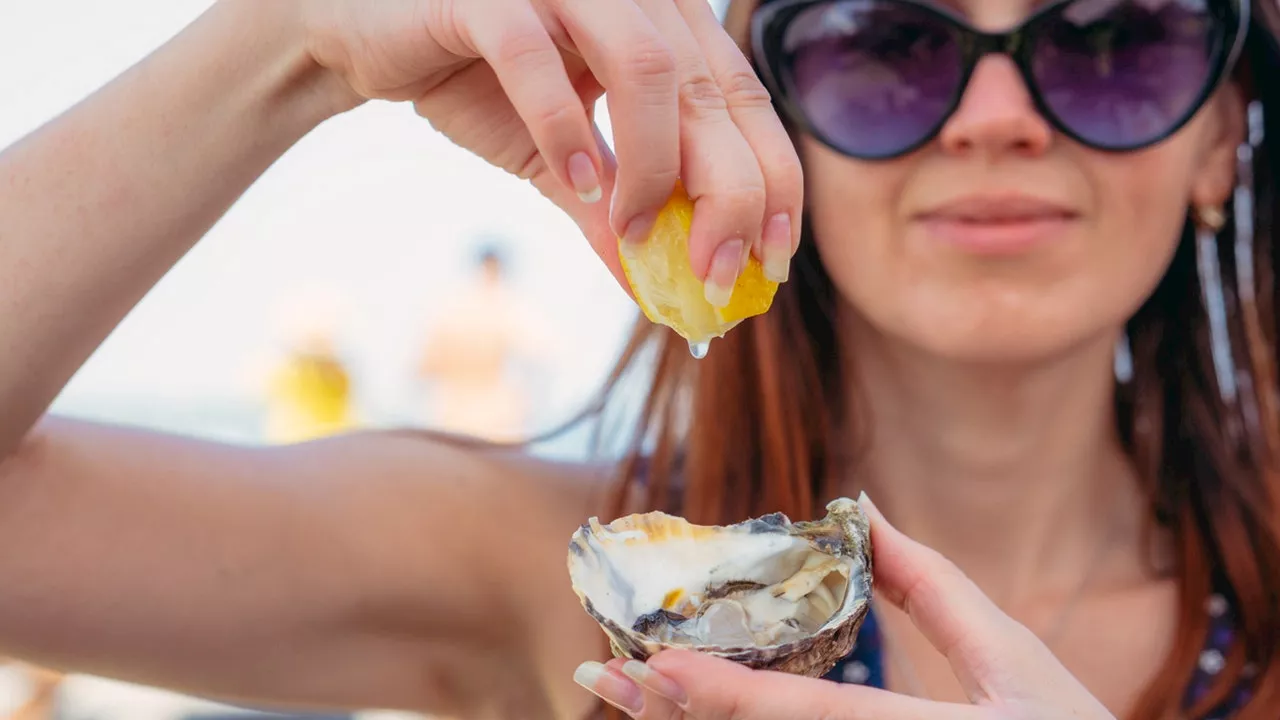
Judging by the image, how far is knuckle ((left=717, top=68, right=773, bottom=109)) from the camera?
110 cm

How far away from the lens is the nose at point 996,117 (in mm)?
1710

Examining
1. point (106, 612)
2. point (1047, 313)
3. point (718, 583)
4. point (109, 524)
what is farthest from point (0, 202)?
point (1047, 313)

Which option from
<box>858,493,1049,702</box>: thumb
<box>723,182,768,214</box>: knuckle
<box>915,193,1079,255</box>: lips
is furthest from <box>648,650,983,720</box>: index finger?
<box>915,193,1079,255</box>: lips

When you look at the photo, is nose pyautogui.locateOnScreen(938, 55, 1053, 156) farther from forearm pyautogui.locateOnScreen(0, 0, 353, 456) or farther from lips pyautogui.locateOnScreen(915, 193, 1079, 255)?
forearm pyautogui.locateOnScreen(0, 0, 353, 456)

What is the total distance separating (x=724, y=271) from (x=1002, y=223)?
0.86 metres

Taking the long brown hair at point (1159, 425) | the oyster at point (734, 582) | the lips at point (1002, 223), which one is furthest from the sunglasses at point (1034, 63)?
the oyster at point (734, 582)

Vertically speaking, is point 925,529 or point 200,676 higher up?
point 200,676

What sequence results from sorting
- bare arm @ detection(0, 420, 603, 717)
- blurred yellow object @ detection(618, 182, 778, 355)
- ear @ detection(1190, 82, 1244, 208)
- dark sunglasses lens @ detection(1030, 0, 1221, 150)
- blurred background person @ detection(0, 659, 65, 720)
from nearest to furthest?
blurred yellow object @ detection(618, 182, 778, 355), bare arm @ detection(0, 420, 603, 717), dark sunglasses lens @ detection(1030, 0, 1221, 150), ear @ detection(1190, 82, 1244, 208), blurred background person @ detection(0, 659, 65, 720)

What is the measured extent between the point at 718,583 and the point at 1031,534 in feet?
2.86

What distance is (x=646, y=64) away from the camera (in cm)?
102

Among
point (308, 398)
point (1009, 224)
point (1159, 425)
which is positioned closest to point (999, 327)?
point (1009, 224)

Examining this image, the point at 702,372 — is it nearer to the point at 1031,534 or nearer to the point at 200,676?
the point at 1031,534

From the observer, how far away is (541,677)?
6.75 feet

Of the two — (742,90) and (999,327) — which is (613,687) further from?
(999,327)
